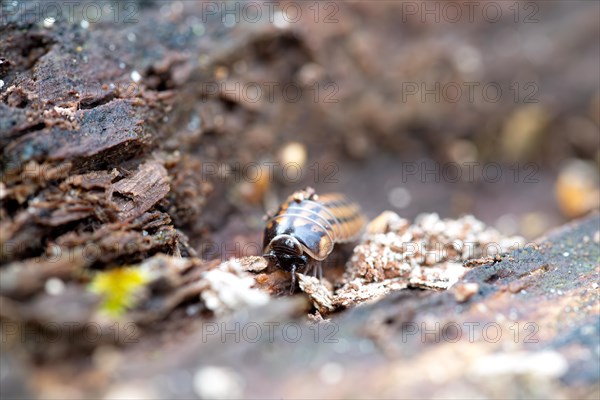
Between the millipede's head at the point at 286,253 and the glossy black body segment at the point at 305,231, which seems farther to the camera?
the glossy black body segment at the point at 305,231

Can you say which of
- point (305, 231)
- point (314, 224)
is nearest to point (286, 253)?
point (305, 231)

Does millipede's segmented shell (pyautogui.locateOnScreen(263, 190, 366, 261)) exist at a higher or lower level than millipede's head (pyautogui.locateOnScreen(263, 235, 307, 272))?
A: higher

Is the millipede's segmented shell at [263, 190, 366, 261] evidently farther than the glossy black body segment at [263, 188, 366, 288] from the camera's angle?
Yes

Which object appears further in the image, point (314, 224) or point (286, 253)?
point (314, 224)

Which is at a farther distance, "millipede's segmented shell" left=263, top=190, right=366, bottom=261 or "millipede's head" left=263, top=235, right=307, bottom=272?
"millipede's segmented shell" left=263, top=190, right=366, bottom=261

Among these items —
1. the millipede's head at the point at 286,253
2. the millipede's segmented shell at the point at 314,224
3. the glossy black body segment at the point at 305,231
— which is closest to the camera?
the millipede's head at the point at 286,253

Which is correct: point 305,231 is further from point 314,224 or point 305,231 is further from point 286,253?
point 286,253

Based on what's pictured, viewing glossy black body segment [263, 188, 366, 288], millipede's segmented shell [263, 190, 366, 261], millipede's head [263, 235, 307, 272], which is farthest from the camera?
millipede's segmented shell [263, 190, 366, 261]

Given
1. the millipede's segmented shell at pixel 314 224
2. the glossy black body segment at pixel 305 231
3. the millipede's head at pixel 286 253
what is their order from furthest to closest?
the millipede's segmented shell at pixel 314 224 < the glossy black body segment at pixel 305 231 < the millipede's head at pixel 286 253

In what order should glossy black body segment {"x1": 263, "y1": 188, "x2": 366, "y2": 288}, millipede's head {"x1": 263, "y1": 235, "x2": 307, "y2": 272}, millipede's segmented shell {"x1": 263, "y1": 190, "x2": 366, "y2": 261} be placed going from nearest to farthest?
millipede's head {"x1": 263, "y1": 235, "x2": 307, "y2": 272}, glossy black body segment {"x1": 263, "y1": 188, "x2": 366, "y2": 288}, millipede's segmented shell {"x1": 263, "y1": 190, "x2": 366, "y2": 261}

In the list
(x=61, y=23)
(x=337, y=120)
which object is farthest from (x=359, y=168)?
(x=61, y=23)

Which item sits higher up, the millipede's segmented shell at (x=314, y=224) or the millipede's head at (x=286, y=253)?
the millipede's segmented shell at (x=314, y=224)

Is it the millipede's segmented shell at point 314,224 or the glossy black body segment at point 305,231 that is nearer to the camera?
the glossy black body segment at point 305,231
